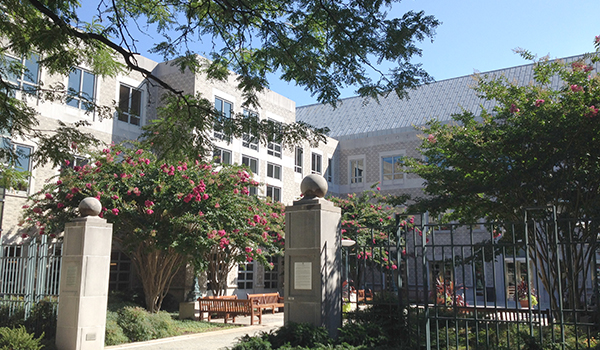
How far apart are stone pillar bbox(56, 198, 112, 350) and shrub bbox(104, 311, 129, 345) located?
1371 mm

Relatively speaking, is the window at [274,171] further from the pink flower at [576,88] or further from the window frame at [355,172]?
the pink flower at [576,88]

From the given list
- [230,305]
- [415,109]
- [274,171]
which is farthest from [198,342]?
[415,109]

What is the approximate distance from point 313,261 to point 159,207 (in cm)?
782

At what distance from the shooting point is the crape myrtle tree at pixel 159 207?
591 inches

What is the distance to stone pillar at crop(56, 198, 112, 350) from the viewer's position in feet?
33.7

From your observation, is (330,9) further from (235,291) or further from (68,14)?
(235,291)

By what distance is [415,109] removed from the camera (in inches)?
1407

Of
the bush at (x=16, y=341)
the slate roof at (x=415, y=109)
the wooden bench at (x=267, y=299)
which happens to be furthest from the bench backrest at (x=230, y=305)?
the slate roof at (x=415, y=109)

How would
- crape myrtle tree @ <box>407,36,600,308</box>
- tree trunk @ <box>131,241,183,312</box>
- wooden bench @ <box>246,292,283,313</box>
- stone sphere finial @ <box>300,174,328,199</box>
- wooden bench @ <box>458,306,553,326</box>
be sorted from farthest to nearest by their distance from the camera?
wooden bench @ <box>246,292,283,313</box>
tree trunk @ <box>131,241,183,312</box>
crape myrtle tree @ <box>407,36,600,308</box>
stone sphere finial @ <box>300,174,328,199</box>
wooden bench @ <box>458,306,553,326</box>

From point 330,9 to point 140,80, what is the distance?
17.2 metres

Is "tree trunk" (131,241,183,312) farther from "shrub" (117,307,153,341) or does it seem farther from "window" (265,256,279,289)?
"window" (265,256,279,289)

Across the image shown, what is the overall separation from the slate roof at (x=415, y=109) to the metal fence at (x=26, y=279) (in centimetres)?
2440

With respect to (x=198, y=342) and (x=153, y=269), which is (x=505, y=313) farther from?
(x=153, y=269)

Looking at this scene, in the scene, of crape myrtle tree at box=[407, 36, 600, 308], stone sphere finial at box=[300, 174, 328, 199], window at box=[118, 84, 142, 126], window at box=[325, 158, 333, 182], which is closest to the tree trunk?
Result: window at box=[118, 84, 142, 126]
